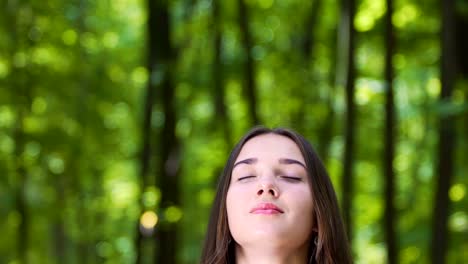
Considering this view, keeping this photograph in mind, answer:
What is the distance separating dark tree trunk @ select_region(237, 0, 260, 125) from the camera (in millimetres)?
10836

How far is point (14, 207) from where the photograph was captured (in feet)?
45.1

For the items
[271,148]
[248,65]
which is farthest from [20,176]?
[271,148]

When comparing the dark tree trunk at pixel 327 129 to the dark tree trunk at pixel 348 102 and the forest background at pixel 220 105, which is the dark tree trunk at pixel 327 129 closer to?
the forest background at pixel 220 105

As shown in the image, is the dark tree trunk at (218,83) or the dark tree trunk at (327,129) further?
the dark tree trunk at (327,129)

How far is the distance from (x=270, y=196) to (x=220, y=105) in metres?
8.80

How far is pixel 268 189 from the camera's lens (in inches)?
126

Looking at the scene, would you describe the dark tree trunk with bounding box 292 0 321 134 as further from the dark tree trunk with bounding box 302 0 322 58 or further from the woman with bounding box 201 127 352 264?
the woman with bounding box 201 127 352 264

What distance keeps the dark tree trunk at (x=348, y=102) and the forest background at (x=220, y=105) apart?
14mm

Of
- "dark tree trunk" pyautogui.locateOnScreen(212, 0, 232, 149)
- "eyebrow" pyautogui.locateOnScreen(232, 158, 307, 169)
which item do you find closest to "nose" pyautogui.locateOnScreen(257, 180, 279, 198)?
"eyebrow" pyautogui.locateOnScreen(232, 158, 307, 169)

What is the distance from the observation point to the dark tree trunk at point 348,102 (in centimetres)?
952

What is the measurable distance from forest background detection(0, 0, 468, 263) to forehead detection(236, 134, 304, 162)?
15.1ft

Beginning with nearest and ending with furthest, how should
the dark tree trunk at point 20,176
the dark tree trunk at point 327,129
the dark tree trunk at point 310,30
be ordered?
the dark tree trunk at point 327,129
the dark tree trunk at point 310,30
the dark tree trunk at point 20,176

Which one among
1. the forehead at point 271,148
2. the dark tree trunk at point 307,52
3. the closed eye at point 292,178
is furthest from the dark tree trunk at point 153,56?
the closed eye at point 292,178

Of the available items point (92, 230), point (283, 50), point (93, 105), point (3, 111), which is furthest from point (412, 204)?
point (92, 230)
